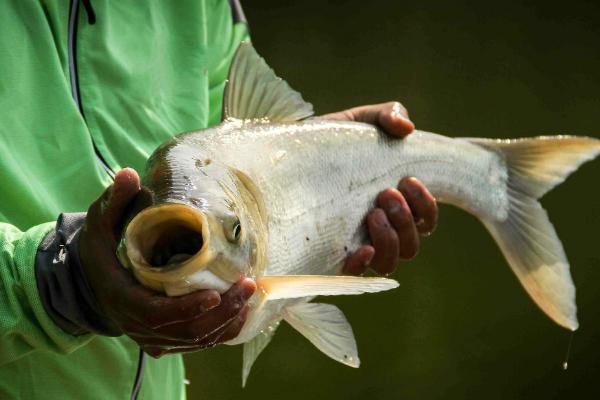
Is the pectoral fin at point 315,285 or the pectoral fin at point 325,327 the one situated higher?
the pectoral fin at point 315,285

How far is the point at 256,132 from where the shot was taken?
1.18 metres

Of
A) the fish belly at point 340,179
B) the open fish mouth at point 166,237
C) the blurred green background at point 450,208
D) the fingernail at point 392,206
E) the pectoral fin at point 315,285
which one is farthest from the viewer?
the blurred green background at point 450,208

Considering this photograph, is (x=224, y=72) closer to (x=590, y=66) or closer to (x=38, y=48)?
(x=38, y=48)

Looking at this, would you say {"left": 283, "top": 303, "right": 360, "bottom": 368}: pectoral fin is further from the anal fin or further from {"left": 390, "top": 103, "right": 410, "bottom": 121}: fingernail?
{"left": 390, "top": 103, "right": 410, "bottom": 121}: fingernail

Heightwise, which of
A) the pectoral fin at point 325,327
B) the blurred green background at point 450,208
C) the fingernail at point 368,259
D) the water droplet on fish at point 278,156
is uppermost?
the water droplet on fish at point 278,156

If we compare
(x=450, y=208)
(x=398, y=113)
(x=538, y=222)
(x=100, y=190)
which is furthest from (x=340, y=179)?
(x=450, y=208)

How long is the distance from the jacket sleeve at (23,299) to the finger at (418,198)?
2.12 feet

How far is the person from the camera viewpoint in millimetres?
858

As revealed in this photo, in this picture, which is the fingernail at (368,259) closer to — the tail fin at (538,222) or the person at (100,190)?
the person at (100,190)

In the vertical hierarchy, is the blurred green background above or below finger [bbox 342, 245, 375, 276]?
below

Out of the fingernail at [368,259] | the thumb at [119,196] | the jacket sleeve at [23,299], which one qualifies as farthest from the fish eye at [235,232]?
the fingernail at [368,259]

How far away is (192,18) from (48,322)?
2.20 ft

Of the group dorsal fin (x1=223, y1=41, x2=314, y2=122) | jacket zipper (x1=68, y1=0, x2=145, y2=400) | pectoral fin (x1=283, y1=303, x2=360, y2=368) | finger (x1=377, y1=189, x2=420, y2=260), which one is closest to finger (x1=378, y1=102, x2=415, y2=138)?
finger (x1=377, y1=189, x2=420, y2=260)

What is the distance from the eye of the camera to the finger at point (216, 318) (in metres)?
0.84
